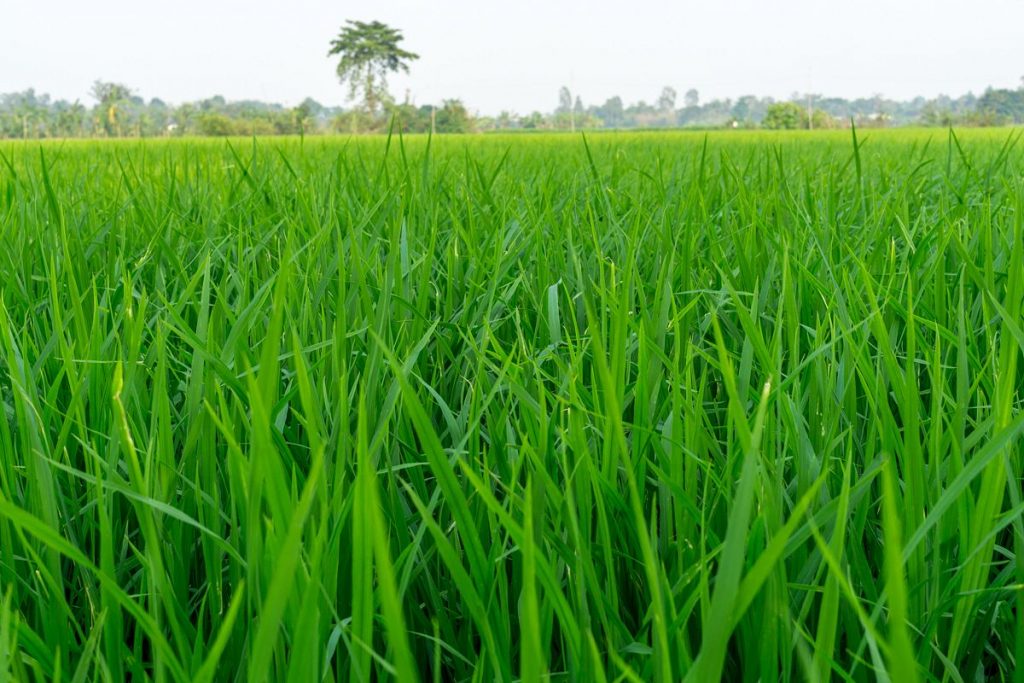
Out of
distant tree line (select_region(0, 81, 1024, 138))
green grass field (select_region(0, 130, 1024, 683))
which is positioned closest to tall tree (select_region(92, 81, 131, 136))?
distant tree line (select_region(0, 81, 1024, 138))

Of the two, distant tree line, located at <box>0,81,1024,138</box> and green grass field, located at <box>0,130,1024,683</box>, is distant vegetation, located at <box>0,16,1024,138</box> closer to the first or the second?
distant tree line, located at <box>0,81,1024,138</box>

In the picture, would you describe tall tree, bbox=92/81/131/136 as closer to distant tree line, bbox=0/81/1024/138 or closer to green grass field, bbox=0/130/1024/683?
distant tree line, bbox=0/81/1024/138

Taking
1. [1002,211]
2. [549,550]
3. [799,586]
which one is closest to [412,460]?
[549,550]

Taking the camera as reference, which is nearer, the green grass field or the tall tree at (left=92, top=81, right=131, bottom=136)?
the green grass field

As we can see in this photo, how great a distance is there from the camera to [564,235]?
3.75 ft

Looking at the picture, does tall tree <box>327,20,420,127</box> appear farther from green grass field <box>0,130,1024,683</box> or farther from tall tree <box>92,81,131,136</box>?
green grass field <box>0,130,1024,683</box>

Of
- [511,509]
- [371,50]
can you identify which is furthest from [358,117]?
[511,509]

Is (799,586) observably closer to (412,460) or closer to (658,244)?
(412,460)

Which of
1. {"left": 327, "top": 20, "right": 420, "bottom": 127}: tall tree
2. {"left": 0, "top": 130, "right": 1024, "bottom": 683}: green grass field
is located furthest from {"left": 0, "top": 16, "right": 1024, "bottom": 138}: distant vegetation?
{"left": 0, "top": 130, "right": 1024, "bottom": 683}: green grass field

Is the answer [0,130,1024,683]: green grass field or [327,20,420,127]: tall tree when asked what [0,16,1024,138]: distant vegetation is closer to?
[327,20,420,127]: tall tree

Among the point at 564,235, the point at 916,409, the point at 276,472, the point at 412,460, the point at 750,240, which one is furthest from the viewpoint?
the point at 564,235

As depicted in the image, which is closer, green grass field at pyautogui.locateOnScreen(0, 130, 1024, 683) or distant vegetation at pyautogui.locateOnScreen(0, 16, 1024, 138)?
green grass field at pyautogui.locateOnScreen(0, 130, 1024, 683)

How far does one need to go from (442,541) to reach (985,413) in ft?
1.58

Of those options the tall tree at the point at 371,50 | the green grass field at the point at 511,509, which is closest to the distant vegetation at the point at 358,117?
the tall tree at the point at 371,50
